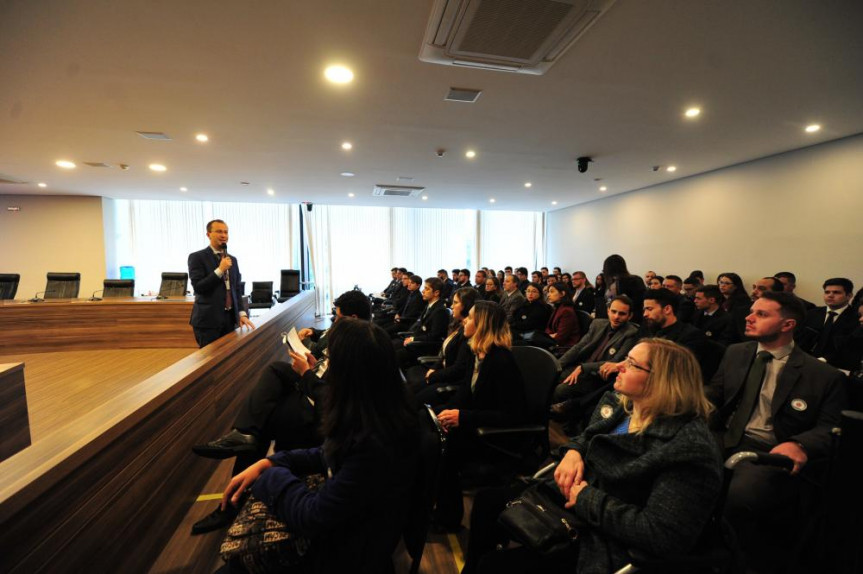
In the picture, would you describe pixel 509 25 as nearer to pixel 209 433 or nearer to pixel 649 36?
pixel 649 36

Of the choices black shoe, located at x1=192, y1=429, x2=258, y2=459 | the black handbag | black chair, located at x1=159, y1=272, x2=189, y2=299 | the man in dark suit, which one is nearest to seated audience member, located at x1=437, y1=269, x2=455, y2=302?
the man in dark suit

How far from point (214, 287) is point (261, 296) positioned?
5674 millimetres

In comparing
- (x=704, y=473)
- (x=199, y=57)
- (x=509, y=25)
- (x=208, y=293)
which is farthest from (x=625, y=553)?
(x=199, y=57)

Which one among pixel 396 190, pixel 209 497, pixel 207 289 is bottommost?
pixel 209 497

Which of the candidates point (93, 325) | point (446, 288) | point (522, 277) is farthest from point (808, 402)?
point (93, 325)

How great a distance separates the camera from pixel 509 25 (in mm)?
2117

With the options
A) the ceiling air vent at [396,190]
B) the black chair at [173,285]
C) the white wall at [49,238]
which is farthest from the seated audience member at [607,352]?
the white wall at [49,238]

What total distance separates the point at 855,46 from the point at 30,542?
489 cm

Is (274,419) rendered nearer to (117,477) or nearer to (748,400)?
(117,477)

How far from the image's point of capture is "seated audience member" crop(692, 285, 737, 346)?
12.9 ft

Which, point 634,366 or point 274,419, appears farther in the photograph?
point 274,419

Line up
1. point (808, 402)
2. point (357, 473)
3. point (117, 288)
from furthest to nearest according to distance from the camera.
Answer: point (117, 288) → point (808, 402) → point (357, 473)

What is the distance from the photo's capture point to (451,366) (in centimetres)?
270

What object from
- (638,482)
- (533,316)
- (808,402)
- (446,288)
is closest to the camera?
(638,482)
